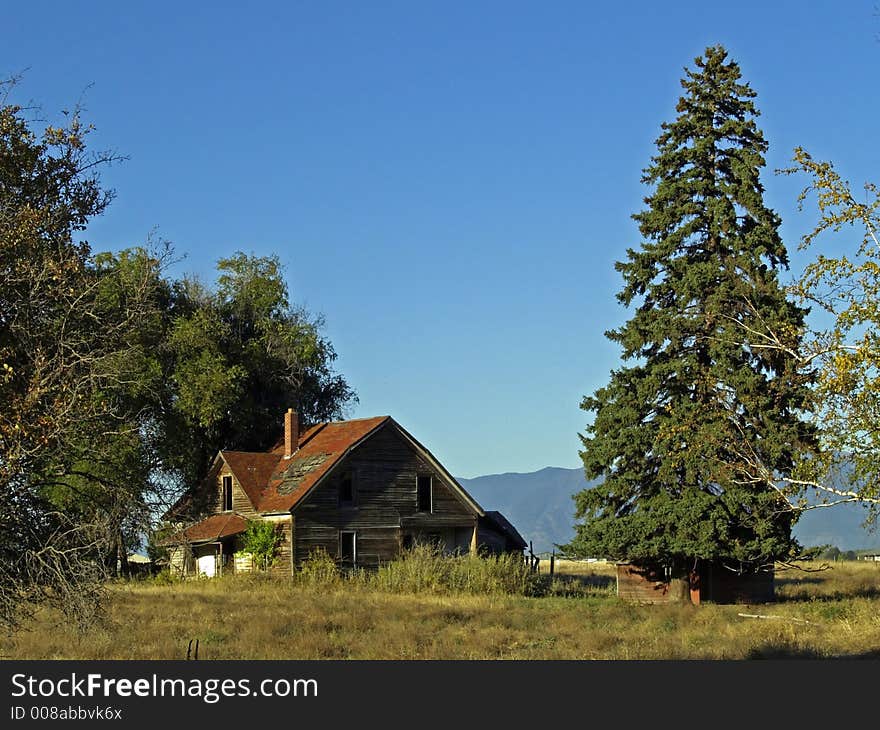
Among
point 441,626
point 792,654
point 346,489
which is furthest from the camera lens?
point 346,489

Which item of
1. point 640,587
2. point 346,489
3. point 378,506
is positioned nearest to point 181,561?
point 346,489

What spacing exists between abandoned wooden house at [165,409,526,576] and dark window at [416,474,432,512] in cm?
5

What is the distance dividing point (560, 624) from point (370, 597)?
11.6m

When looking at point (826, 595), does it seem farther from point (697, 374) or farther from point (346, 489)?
point (346, 489)

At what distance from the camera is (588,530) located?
38906 millimetres

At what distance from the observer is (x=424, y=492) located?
178 ft

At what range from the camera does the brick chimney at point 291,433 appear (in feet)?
184

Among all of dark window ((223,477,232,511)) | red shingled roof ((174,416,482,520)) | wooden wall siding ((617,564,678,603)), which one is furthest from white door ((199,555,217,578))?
wooden wall siding ((617,564,678,603))

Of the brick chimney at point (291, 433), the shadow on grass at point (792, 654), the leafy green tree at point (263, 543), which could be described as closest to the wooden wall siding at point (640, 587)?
the shadow on grass at point (792, 654)

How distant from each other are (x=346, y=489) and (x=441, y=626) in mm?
22938

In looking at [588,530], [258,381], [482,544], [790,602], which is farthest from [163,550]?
[790,602]

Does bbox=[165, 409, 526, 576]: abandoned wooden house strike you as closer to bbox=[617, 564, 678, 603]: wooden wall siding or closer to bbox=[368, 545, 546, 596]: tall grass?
bbox=[368, 545, 546, 596]: tall grass

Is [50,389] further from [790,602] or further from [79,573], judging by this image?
[790,602]

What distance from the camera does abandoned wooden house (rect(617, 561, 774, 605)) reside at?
39938mm
